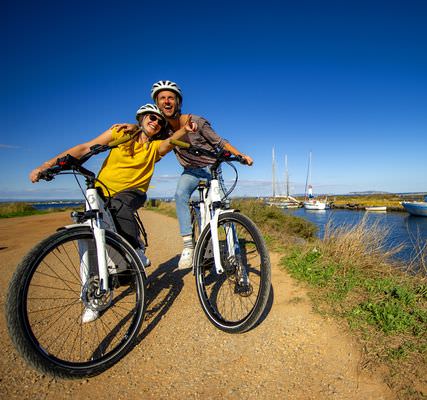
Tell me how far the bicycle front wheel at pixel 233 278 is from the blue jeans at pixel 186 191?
743 millimetres

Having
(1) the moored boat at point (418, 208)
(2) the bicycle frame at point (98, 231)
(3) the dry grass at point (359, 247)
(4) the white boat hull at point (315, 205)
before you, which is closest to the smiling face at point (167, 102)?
(2) the bicycle frame at point (98, 231)

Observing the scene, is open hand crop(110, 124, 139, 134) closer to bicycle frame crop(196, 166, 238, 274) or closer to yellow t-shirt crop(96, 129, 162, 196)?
yellow t-shirt crop(96, 129, 162, 196)

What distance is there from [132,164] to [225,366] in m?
2.20

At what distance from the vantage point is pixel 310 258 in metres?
4.05

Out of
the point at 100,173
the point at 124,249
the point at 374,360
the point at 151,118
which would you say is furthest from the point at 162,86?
the point at 374,360

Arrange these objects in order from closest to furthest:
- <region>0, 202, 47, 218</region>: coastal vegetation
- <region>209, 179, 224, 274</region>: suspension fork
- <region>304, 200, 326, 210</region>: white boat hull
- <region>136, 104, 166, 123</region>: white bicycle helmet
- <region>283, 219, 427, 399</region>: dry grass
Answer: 1. <region>283, 219, 427, 399</region>: dry grass
2. <region>209, 179, 224, 274</region>: suspension fork
3. <region>136, 104, 166, 123</region>: white bicycle helmet
4. <region>0, 202, 47, 218</region>: coastal vegetation
5. <region>304, 200, 326, 210</region>: white boat hull

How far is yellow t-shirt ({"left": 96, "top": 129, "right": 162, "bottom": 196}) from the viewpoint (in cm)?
297

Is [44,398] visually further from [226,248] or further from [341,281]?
[341,281]

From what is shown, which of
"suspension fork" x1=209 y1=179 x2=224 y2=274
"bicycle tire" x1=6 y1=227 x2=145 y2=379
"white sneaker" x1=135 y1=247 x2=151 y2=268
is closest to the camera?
"bicycle tire" x1=6 y1=227 x2=145 y2=379

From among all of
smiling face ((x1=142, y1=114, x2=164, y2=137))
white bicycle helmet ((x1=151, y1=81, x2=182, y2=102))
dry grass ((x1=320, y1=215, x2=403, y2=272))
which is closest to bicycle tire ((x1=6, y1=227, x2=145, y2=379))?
smiling face ((x1=142, y1=114, x2=164, y2=137))

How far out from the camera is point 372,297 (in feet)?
8.93

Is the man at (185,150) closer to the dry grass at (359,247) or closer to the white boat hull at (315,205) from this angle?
the dry grass at (359,247)

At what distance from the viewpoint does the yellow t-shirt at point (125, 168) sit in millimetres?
2969

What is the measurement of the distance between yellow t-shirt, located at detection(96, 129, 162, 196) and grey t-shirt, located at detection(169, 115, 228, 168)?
48cm
